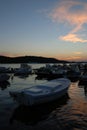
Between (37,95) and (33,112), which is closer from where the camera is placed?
(33,112)

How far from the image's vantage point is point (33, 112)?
1933 cm

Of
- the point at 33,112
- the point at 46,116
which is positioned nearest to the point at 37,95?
the point at 33,112

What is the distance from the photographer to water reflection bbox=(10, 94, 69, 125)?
17455mm

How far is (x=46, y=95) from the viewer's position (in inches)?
824

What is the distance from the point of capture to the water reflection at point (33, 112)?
17455mm

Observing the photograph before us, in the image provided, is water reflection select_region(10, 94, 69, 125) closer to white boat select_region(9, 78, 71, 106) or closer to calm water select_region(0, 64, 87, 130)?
calm water select_region(0, 64, 87, 130)

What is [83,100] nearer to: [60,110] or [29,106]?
[60,110]

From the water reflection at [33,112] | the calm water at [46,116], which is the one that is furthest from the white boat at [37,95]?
the calm water at [46,116]

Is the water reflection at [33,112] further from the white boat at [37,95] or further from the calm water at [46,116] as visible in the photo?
the white boat at [37,95]

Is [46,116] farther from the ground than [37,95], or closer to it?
closer to it

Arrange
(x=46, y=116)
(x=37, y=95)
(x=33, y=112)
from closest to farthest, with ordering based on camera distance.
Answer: (x=46, y=116), (x=33, y=112), (x=37, y=95)

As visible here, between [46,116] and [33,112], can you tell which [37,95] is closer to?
[33,112]

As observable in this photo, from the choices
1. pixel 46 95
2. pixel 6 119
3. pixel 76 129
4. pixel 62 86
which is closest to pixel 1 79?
pixel 62 86

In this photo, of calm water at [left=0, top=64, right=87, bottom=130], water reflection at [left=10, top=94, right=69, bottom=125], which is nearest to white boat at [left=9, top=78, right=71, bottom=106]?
water reflection at [left=10, top=94, right=69, bottom=125]
